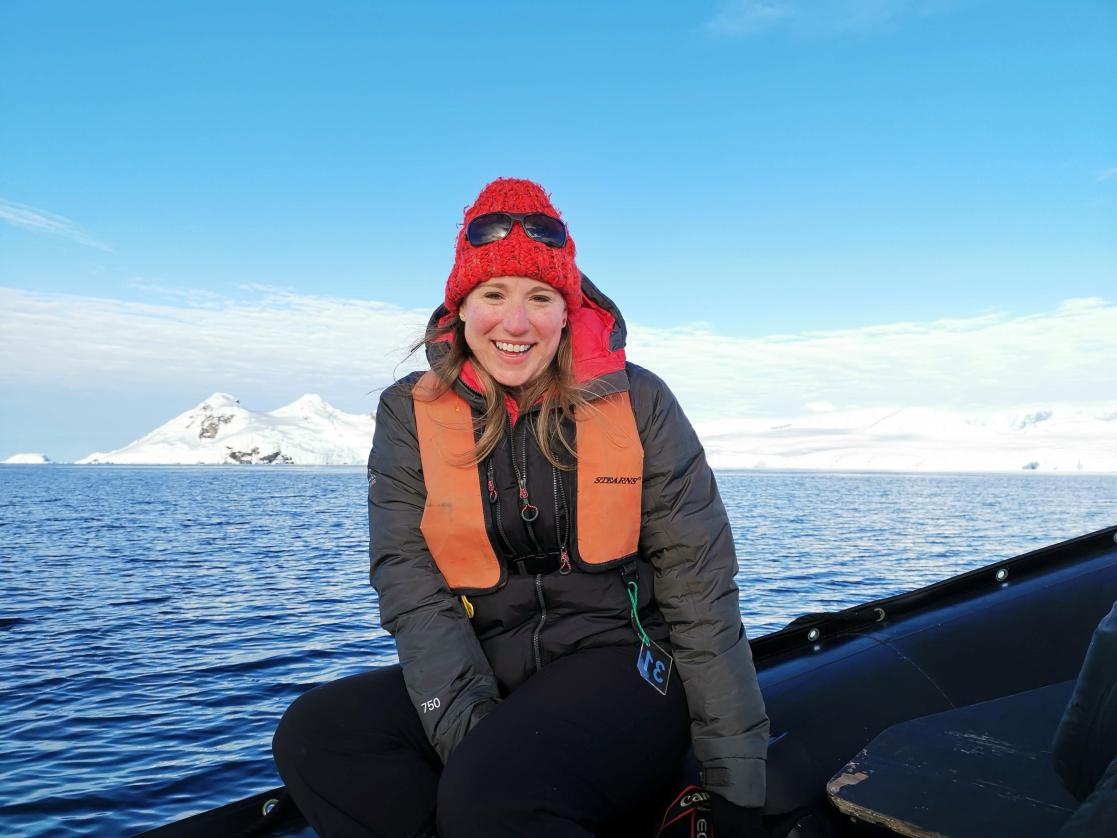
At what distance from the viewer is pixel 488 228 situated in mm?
2408

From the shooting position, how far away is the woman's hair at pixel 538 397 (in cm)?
231

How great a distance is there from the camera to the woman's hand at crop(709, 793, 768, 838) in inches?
78.7

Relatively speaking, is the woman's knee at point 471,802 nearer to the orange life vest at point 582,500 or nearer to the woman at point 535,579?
the woman at point 535,579

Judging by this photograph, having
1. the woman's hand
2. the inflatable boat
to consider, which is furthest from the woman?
the inflatable boat

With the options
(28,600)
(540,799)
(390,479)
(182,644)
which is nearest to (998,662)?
(540,799)

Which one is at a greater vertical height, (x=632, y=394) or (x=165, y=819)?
(x=632, y=394)

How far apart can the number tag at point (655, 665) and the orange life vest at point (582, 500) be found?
10.2 inches

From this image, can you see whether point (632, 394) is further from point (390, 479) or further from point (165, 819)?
point (165, 819)

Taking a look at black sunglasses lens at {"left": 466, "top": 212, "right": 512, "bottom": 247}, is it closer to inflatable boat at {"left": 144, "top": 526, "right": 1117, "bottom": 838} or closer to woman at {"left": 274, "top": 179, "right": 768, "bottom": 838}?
woman at {"left": 274, "top": 179, "right": 768, "bottom": 838}

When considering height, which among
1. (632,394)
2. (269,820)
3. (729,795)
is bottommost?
(269,820)

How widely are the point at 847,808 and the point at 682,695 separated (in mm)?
522

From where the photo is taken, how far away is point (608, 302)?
2.56 meters

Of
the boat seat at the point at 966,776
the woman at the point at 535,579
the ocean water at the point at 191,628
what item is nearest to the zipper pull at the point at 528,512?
the woman at the point at 535,579

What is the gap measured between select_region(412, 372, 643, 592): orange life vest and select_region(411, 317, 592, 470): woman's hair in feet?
0.16
